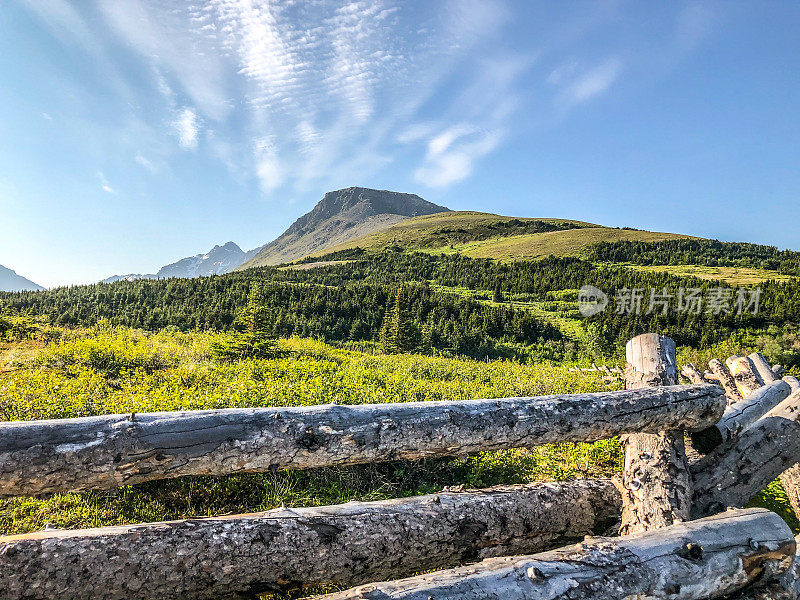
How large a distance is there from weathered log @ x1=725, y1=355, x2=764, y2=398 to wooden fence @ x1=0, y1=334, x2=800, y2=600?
15.8 ft

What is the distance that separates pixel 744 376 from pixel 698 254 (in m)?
78.4

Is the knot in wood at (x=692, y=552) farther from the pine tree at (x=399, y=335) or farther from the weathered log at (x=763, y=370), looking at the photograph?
the pine tree at (x=399, y=335)

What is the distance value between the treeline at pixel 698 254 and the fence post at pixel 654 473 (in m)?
70.7

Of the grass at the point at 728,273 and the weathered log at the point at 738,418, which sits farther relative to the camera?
the grass at the point at 728,273

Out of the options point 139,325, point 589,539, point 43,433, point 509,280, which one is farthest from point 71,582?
point 509,280

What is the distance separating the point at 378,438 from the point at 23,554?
251 cm

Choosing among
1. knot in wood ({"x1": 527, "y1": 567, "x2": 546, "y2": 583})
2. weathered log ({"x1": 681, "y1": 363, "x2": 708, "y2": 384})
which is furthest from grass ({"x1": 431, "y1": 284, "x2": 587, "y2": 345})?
knot in wood ({"x1": 527, "y1": 567, "x2": 546, "y2": 583})

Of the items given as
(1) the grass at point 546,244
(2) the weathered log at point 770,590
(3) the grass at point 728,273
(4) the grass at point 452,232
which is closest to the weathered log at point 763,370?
(2) the weathered log at point 770,590

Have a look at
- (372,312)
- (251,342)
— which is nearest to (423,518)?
(251,342)

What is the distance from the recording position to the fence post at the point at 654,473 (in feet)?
12.4

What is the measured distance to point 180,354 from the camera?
38.0ft

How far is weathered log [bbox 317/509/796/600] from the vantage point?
93.0 inches

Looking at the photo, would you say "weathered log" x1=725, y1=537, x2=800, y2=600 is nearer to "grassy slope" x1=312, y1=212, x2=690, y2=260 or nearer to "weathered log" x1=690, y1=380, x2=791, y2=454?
"weathered log" x1=690, y1=380, x2=791, y2=454

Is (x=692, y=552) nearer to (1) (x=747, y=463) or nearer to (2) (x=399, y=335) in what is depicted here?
(1) (x=747, y=463)
